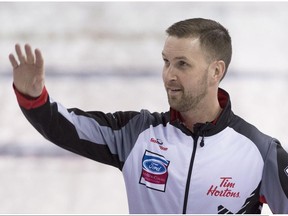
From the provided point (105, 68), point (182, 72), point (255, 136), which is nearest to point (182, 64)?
point (182, 72)

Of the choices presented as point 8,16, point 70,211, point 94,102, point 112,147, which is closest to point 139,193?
point 112,147

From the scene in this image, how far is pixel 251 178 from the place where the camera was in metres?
1.38

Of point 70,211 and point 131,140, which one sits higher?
point 131,140

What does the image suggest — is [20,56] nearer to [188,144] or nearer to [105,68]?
[188,144]

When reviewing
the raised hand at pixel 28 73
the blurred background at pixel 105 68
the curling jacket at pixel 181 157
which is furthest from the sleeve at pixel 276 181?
the blurred background at pixel 105 68

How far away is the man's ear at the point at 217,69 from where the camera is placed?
4.78ft

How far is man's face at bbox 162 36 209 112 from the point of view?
1.38 meters

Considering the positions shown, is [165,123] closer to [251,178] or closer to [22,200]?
[251,178]

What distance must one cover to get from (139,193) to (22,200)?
0.77m

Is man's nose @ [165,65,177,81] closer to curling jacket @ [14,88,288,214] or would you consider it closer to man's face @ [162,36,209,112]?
man's face @ [162,36,209,112]

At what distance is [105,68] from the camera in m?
2.37

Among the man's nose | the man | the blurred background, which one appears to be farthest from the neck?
the blurred background

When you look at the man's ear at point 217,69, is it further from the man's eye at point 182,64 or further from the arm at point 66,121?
the arm at point 66,121

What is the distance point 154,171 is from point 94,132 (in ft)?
0.55
